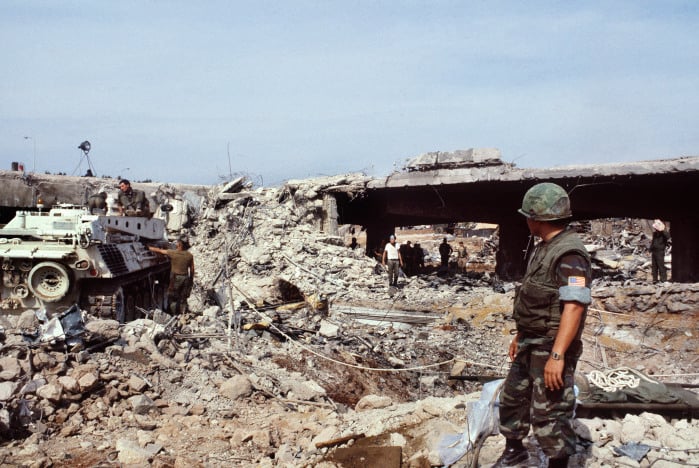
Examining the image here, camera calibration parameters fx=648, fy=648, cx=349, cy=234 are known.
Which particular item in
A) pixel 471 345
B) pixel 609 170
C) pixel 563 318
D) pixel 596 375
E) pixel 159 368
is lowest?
pixel 471 345

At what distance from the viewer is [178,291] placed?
11.0m

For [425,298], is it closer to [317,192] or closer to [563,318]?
[317,192]

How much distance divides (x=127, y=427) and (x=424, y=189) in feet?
41.0

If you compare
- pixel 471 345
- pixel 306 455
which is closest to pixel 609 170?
pixel 471 345

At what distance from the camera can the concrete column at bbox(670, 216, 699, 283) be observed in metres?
14.7

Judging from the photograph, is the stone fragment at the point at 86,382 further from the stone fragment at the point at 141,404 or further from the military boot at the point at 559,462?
the military boot at the point at 559,462

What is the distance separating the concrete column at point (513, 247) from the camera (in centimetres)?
1839

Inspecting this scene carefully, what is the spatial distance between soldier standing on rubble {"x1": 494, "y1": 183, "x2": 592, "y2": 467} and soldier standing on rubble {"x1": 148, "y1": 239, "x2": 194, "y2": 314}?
26.4 feet

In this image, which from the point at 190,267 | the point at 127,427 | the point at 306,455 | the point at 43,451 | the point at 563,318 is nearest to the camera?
the point at 563,318

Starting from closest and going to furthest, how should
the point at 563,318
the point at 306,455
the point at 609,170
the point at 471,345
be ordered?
→ the point at 563,318, the point at 306,455, the point at 471,345, the point at 609,170

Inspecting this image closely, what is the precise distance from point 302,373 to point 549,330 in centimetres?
526

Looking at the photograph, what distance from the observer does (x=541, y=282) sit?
3.60 meters

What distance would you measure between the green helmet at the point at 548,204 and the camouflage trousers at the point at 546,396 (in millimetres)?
688

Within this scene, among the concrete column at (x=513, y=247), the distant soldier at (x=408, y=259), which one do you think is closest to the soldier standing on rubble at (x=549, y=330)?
the concrete column at (x=513, y=247)
